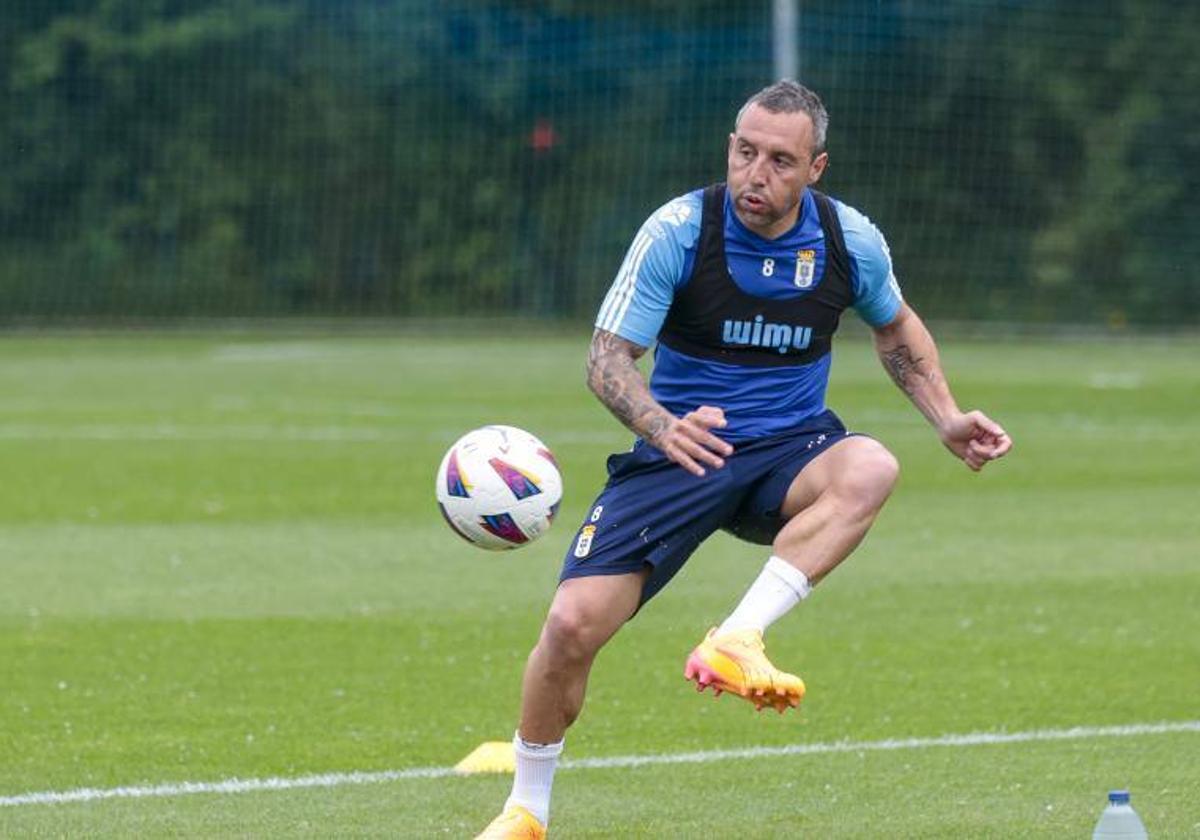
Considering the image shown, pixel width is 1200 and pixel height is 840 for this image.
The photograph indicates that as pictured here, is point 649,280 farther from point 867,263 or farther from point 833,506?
point 833,506

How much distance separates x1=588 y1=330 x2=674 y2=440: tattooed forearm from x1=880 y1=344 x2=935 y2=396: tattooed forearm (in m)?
1.07

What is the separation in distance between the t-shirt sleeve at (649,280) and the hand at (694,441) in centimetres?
39

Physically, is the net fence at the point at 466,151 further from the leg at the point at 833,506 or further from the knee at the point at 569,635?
the knee at the point at 569,635

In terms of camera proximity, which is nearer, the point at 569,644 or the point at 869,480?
the point at 569,644

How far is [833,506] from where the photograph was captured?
23.9ft

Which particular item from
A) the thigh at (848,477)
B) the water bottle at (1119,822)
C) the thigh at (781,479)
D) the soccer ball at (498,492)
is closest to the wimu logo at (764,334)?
the thigh at (781,479)

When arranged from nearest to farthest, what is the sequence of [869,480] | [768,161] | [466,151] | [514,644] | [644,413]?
[644,413]
[869,480]
[768,161]
[514,644]
[466,151]

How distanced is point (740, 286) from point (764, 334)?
0.59 feet

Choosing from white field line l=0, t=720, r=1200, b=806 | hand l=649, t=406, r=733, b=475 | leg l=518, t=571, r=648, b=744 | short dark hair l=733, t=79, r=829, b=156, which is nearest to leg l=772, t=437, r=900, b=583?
hand l=649, t=406, r=733, b=475

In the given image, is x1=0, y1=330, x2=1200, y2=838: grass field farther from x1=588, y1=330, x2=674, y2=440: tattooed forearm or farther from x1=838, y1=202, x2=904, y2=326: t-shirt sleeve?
x1=838, y1=202, x2=904, y2=326: t-shirt sleeve

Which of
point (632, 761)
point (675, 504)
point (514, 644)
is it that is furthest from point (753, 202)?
point (514, 644)

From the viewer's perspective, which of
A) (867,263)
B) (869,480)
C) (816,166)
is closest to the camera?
(869,480)

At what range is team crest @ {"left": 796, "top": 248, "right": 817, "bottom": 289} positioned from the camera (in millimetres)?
7621

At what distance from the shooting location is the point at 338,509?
16.7 meters
